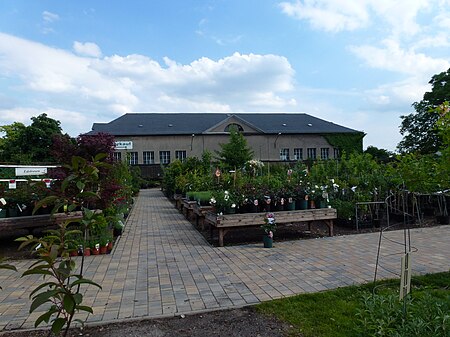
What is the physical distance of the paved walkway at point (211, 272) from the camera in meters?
3.49

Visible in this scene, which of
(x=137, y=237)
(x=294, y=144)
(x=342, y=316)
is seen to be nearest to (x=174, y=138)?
(x=294, y=144)

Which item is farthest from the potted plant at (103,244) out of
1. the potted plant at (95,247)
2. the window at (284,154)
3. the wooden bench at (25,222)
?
the window at (284,154)

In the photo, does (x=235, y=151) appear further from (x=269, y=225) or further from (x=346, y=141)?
(x=269, y=225)

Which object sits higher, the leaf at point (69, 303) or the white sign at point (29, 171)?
the white sign at point (29, 171)

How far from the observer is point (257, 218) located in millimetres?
6418

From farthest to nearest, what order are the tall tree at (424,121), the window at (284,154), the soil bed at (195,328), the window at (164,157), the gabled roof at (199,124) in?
the window at (284,154) → the gabled roof at (199,124) → the window at (164,157) → the tall tree at (424,121) → the soil bed at (195,328)

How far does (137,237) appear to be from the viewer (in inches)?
293

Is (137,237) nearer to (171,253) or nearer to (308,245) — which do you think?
(171,253)

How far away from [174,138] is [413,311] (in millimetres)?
32996

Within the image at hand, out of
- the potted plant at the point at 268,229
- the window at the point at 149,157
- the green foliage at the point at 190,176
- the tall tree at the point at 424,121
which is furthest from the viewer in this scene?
the window at the point at 149,157

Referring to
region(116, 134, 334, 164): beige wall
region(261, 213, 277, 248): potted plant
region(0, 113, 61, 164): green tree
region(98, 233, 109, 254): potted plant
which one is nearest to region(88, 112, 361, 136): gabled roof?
region(116, 134, 334, 164): beige wall

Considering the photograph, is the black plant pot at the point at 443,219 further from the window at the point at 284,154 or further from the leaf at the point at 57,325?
the window at the point at 284,154

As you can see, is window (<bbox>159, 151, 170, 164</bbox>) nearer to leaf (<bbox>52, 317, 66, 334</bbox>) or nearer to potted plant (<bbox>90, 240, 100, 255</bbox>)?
potted plant (<bbox>90, 240, 100, 255</bbox>)

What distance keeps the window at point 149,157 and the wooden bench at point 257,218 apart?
28.5 metres
